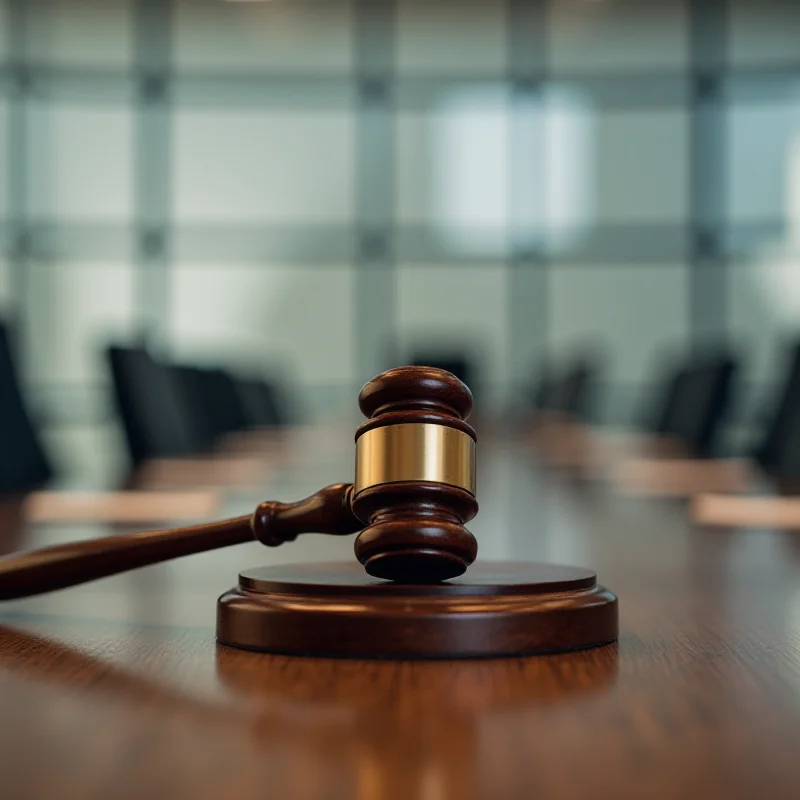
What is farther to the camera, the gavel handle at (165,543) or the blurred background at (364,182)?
the blurred background at (364,182)

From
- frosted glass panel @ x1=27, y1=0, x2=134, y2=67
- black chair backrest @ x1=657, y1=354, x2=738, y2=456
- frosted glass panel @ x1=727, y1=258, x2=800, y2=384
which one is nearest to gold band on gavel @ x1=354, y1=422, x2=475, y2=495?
black chair backrest @ x1=657, y1=354, x2=738, y2=456

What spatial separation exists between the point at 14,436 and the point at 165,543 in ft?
6.48

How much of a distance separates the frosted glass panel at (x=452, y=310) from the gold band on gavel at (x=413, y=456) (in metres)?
7.79

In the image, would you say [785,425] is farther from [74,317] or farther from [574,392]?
[74,317]

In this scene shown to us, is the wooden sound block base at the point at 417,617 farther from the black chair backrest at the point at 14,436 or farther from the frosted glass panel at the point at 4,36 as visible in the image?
the frosted glass panel at the point at 4,36

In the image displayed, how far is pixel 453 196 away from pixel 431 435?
25.9ft

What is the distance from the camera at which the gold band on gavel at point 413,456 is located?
1.58 feet

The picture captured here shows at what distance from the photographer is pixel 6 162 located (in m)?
8.29

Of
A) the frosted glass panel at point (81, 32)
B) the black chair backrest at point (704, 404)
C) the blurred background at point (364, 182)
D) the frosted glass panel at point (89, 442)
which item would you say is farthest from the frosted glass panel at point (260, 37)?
the black chair backrest at point (704, 404)

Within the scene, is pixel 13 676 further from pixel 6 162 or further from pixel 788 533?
pixel 6 162

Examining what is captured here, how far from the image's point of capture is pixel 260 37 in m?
8.34

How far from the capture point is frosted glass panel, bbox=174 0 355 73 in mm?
8312

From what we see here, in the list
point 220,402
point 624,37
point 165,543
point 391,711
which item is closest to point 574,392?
point 220,402

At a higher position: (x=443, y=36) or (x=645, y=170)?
(x=443, y=36)
